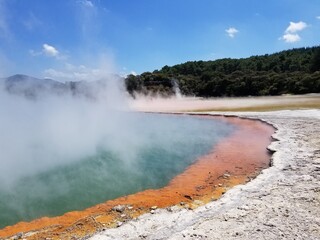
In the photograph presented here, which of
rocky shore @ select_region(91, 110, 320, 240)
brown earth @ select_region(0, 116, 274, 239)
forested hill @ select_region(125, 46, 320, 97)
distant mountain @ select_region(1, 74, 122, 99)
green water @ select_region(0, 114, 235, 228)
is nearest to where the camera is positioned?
rocky shore @ select_region(91, 110, 320, 240)

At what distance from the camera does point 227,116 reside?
25703mm

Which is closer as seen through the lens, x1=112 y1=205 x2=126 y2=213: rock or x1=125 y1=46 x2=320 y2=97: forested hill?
x1=112 y1=205 x2=126 y2=213: rock

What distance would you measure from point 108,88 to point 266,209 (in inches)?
1660

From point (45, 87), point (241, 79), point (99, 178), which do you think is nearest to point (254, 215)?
point (99, 178)

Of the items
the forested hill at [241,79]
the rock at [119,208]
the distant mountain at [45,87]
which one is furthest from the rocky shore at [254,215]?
the forested hill at [241,79]

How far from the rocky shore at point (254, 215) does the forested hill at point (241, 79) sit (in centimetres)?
3839

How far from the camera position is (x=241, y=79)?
5197cm

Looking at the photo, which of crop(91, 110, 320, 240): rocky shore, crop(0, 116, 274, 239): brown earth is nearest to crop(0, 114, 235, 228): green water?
crop(0, 116, 274, 239): brown earth

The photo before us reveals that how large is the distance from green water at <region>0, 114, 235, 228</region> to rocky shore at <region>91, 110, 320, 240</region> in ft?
8.07

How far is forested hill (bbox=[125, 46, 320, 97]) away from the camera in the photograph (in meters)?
47.2

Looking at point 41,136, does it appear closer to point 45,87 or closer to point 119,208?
point 119,208

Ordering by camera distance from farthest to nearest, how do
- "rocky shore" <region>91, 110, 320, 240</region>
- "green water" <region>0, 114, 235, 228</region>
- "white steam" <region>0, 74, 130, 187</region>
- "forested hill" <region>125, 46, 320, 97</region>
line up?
"forested hill" <region>125, 46, 320, 97</region>, "white steam" <region>0, 74, 130, 187</region>, "green water" <region>0, 114, 235, 228</region>, "rocky shore" <region>91, 110, 320, 240</region>

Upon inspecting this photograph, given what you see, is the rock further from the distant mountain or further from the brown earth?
the distant mountain

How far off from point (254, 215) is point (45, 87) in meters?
31.6
